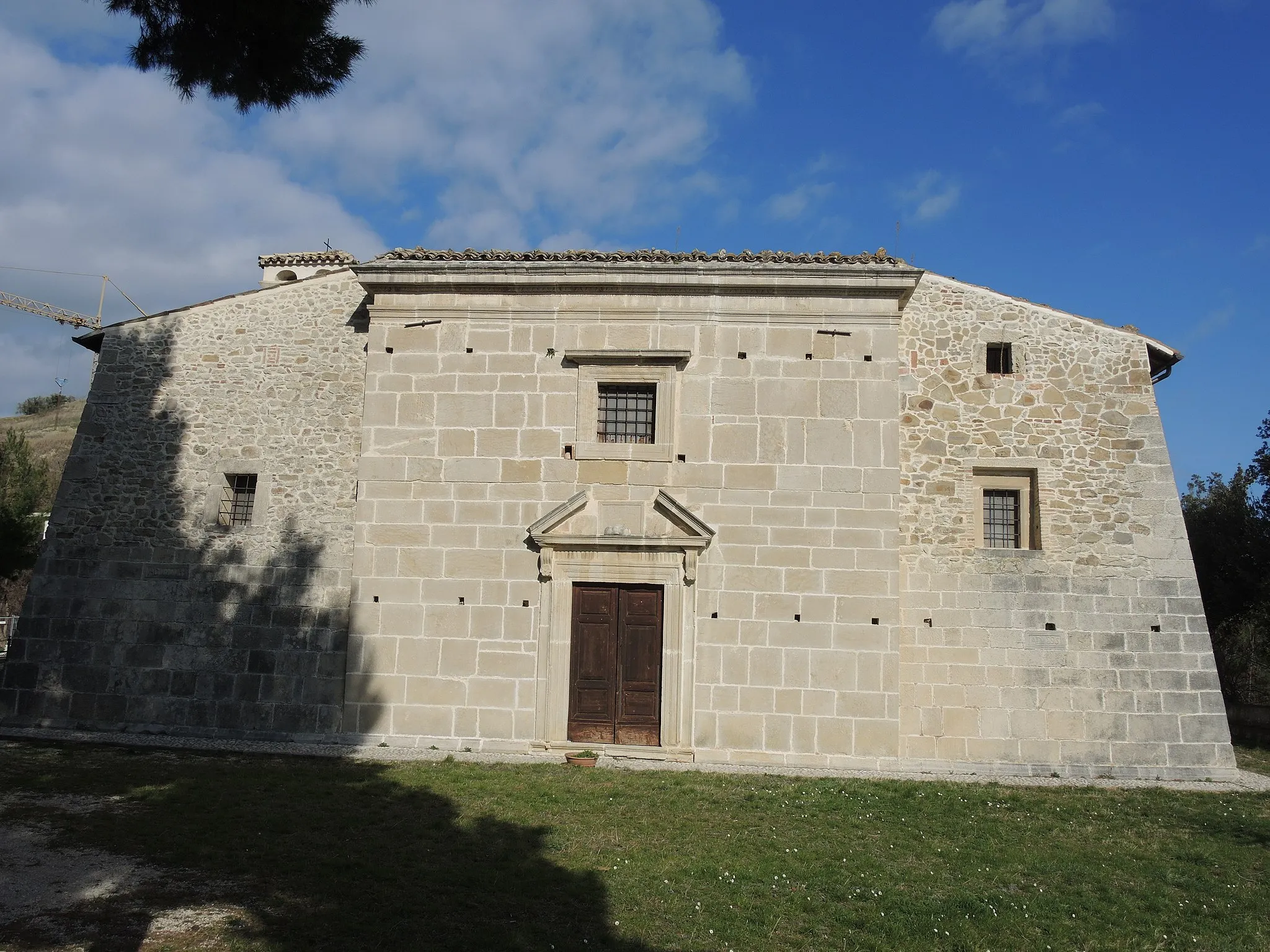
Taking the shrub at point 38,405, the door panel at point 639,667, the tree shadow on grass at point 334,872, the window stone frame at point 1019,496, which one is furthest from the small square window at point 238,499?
the shrub at point 38,405

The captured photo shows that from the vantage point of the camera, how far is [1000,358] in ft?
43.0

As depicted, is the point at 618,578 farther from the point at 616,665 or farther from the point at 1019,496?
the point at 1019,496

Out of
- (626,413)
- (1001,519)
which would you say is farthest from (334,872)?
(1001,519)

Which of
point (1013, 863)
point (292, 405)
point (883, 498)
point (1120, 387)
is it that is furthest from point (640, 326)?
point (1013, 863)

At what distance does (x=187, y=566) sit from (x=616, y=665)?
642cm

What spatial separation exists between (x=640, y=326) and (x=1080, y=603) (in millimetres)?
7090

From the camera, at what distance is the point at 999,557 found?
12453mm

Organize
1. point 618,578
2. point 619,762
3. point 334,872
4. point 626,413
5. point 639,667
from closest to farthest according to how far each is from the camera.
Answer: point 334,872, point 619,762, point 639,667, point 618,578, point 626,413

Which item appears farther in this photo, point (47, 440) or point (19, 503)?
point (47, 440)

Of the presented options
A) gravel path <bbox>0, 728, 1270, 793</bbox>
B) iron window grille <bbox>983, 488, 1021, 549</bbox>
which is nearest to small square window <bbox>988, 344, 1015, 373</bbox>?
iron window grille <bbox>983, 488, 1021, 549</bbox>

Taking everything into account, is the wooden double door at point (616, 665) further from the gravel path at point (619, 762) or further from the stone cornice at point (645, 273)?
the stone cornice at point (645, 273)

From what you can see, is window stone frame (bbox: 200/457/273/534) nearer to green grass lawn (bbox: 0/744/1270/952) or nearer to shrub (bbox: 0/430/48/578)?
green grass lawn (bbox: 0/744/1270/952)

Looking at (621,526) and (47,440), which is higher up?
(47,440)

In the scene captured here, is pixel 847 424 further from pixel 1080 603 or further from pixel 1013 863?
pixel 1013 863
